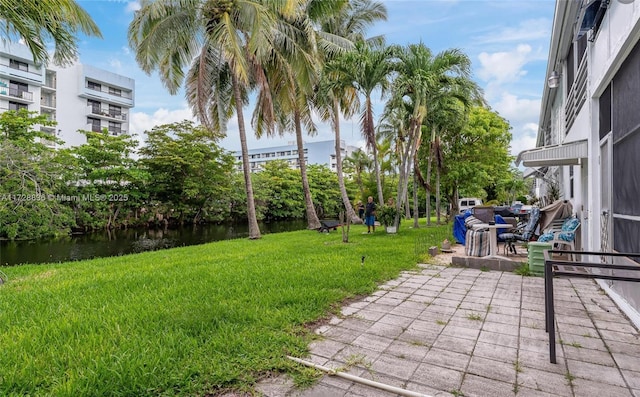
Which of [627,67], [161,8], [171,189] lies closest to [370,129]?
[161,8]

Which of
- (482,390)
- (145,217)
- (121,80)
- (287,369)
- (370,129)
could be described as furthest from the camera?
(121,80)

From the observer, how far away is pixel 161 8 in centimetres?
1159

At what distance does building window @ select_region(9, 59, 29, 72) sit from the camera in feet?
106

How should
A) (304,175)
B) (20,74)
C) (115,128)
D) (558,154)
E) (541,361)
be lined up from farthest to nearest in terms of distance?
(115,128), (20,74), (304,175), (558,154), (541,361)

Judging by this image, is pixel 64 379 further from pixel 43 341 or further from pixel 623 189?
pixel 623 189

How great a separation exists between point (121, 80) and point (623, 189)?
50.3 meters

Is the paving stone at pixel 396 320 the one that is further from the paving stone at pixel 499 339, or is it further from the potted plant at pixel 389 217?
the potted plant at pixel 389 217

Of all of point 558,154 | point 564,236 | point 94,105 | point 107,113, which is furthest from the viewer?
point 107,113

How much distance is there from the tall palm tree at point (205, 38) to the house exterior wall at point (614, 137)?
9018mm

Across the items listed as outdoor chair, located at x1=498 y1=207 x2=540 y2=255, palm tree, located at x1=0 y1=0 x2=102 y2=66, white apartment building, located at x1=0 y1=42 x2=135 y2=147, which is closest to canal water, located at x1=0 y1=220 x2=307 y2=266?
palm tree, located at x1=0 y1=0 x2=102 y2=66

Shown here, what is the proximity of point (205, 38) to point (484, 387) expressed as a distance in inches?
542

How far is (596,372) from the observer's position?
2414mm

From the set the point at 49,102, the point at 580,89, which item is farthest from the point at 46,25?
the point at 49,102

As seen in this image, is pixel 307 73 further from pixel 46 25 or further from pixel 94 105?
pixel 94 105
